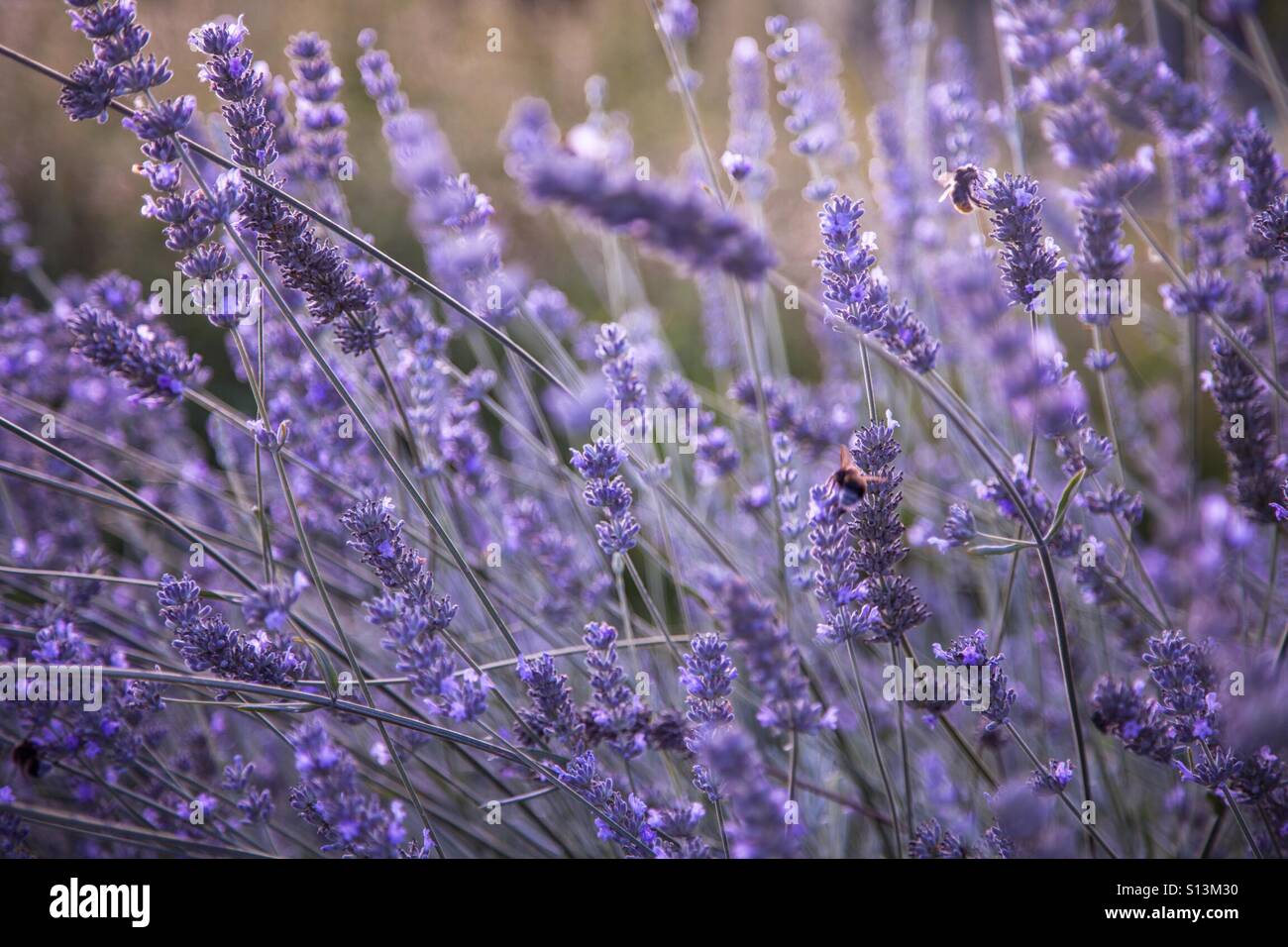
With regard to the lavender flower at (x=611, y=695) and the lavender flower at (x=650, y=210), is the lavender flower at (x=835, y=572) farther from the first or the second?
the lavender flower at (x=650, y=210)

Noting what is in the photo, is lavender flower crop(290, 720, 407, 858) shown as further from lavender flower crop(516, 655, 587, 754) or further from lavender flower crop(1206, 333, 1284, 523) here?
lavender flower crop(1206, 333, 1284, 523)

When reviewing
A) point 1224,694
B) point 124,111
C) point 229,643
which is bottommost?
point 1224,694

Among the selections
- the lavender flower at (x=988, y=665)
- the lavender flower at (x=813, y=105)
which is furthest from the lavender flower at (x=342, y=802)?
the lavender flower at (x=813, y=105)

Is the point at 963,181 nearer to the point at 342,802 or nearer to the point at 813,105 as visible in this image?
the point at 813,105

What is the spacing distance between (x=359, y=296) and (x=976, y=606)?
1821 mm

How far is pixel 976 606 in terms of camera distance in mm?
2295

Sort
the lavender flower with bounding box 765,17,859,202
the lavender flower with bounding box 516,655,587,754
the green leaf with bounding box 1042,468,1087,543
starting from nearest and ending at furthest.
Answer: the green leaf with bounding box 1042,468,1087,543 < the lavender flower with bounding box 516,655,587,754 < the lavender flower with bounding box 765,17,859,202

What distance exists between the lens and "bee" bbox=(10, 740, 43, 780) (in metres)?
1.06
